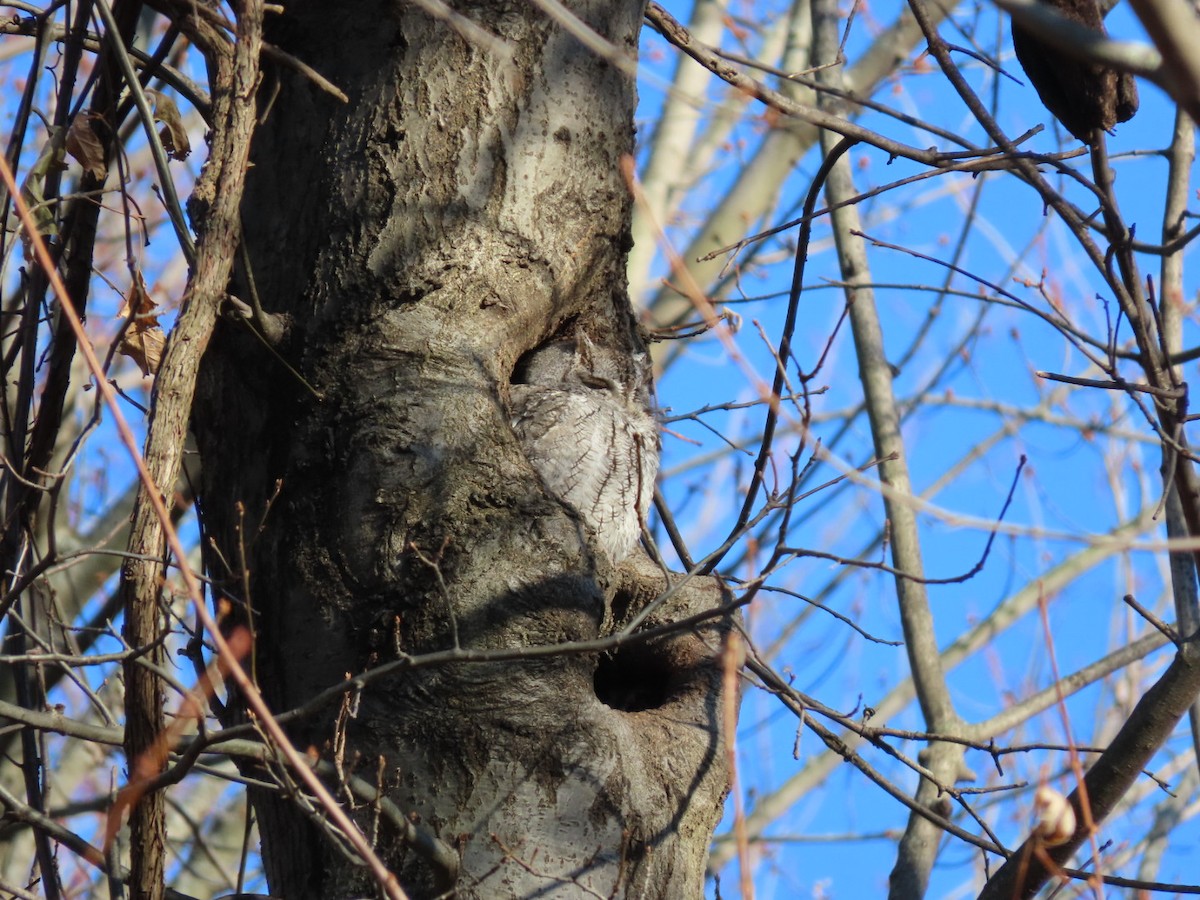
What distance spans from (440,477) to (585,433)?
3.47ft

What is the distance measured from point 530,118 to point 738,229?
15.0 feet

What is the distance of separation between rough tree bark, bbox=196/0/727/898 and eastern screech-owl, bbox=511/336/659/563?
495mm

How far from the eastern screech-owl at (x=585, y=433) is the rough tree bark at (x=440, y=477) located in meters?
0.49

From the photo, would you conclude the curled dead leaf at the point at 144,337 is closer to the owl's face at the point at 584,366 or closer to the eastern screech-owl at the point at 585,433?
the eastern screech-owl at the point at 585,433

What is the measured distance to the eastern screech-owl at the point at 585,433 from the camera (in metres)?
3.15

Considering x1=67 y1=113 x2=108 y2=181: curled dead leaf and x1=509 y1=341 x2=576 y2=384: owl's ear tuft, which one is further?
x1=509 y1=341 x2=576 y2=384: owl's ear tuft

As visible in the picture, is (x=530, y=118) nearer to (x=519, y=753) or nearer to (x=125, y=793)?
(x=519, y=753)

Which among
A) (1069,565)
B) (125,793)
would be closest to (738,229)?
(1069,565)

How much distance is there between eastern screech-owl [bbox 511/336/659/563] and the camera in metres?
3.15

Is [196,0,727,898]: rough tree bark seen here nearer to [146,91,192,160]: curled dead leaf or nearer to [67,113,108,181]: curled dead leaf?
[146,91,192,160]: curled dead leaf

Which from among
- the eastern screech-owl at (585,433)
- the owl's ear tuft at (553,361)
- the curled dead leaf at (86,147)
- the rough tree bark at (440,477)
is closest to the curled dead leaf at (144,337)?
the rough tree bark at (440,477)

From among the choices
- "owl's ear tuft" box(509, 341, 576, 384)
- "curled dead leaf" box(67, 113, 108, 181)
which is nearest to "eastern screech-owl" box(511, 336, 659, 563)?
"owl's ear tuft" box(509, 341, 576, 384)

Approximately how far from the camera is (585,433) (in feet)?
10.5

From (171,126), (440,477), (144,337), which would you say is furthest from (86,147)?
(440,477)
